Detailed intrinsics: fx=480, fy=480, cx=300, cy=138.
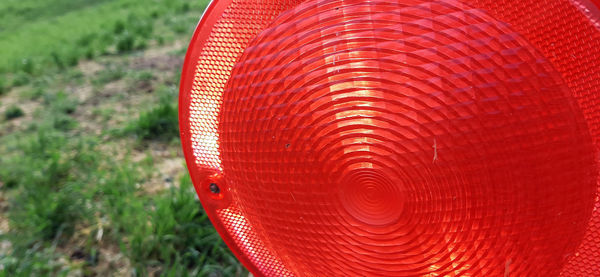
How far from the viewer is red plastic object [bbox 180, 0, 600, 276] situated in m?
0.63

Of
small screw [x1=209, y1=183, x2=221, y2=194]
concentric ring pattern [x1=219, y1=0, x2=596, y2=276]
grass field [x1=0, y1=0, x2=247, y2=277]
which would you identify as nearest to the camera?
concentric ring pattern [x1=219, y1=0, x2=596, y2=276]

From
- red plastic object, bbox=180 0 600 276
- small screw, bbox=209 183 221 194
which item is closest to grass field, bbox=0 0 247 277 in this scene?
small screw, bbox=209 183 221 194

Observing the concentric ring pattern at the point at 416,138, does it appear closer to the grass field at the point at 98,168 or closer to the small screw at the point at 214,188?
the small screw at the point at 214,188

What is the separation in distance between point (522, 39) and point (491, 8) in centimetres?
6

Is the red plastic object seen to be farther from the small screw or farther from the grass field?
the grass field

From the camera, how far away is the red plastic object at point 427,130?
0.63 m

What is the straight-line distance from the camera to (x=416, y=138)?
0.66 metres

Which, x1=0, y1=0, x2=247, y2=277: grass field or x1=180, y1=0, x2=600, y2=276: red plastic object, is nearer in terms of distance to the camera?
x1=180, y1=0, x2=600, y2=276: red plastic object

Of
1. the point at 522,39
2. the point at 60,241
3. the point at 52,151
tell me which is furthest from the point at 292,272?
the point at 52,151

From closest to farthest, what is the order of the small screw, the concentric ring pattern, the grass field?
the concentric ring pattern
the small screw
the grass field

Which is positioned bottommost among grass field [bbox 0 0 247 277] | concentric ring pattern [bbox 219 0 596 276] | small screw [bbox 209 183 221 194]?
grass field [bbox 0 0 247 277]

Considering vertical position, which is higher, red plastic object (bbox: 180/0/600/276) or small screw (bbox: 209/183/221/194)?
red plastic object (bbox: 180/0/600/276)

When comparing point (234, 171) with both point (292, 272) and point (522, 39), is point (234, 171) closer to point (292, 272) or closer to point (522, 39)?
point (292, 272)

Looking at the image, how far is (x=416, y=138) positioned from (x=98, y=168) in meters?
2.11
